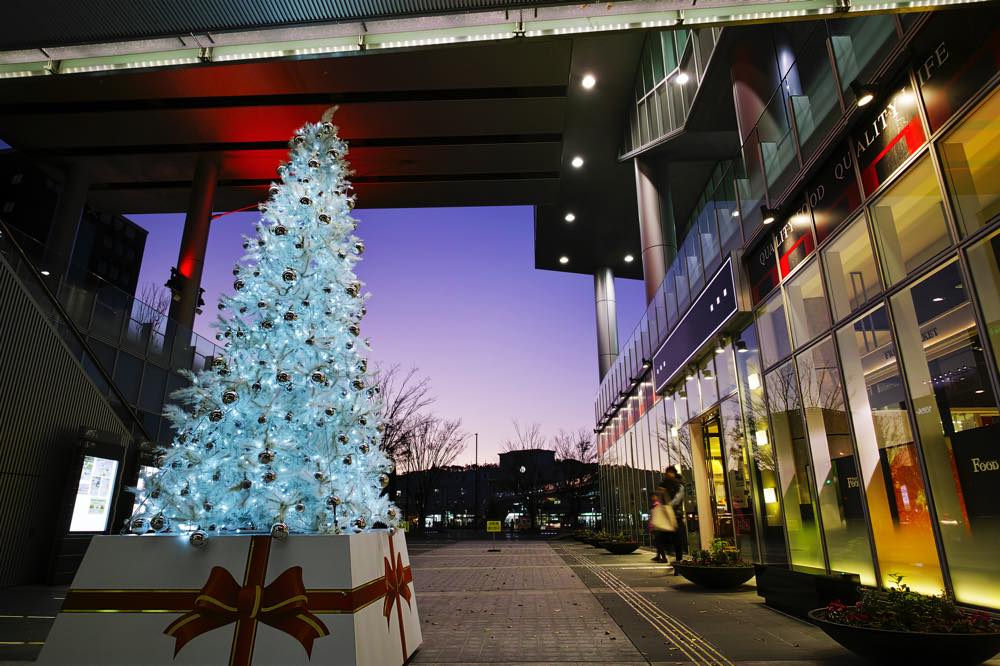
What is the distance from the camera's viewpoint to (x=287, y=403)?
4.52m

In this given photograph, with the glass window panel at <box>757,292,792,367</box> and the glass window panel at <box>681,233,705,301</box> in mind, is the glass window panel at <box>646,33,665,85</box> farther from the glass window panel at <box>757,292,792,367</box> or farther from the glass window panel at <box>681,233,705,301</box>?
the glass window panel at <box>757,292,792,367</box>

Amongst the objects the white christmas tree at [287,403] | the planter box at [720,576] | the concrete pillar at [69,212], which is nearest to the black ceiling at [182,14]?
the white christmas tree at [287,403]

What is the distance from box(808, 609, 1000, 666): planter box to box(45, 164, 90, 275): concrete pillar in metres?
22.7

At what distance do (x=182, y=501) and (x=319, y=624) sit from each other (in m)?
1.53

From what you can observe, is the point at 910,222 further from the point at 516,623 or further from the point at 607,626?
the point at 516,623

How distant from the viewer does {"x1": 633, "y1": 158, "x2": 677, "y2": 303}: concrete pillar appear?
18.5 metres

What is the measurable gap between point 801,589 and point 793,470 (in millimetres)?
3262

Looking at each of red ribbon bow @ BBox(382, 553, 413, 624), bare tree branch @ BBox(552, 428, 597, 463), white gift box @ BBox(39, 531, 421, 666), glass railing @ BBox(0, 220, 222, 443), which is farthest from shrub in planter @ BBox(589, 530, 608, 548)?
bare tree branch @ BBox(552, 428, 597, 463)

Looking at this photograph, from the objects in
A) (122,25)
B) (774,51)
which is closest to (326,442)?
(122,25)

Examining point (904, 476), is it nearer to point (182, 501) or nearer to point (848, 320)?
point (848, 320)

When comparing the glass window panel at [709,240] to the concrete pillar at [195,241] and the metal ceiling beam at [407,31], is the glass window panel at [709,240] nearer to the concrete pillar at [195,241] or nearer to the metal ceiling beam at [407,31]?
the metal ceiling beam at [407,31]

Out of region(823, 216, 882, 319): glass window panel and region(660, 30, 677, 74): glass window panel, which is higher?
region(660, 30, 677, 74): glass window panel

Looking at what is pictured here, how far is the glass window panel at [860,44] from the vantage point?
19.7 ft

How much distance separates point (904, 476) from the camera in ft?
19.1
